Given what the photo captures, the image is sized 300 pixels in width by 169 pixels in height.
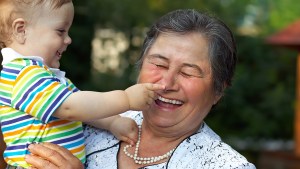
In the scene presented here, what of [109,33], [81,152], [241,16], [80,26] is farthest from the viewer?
[241,16]

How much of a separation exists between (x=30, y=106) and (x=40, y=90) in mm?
72

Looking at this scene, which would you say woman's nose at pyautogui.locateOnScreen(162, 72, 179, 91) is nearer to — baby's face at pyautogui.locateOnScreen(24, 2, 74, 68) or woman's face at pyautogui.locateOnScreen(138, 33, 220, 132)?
woman's face at pyautogui.locateOnScreen(138, 33, 220, 132)

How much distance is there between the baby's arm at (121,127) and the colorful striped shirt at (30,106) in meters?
0.28

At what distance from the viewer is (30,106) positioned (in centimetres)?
Answer: 228

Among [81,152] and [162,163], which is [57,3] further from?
[162,163]

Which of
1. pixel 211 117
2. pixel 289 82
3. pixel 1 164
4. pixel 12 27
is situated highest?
pixel 12 27

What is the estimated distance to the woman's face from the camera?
2682 millimetres

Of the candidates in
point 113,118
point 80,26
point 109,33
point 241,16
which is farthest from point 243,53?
point 113,118

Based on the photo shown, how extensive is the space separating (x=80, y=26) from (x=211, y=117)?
11.0ft

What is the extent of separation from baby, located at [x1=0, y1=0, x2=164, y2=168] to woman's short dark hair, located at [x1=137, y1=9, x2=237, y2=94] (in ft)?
1.24

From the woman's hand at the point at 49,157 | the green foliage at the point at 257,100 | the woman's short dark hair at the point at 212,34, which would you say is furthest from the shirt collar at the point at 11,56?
the green foliage at the point at 257,100

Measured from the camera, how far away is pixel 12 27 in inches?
93.2

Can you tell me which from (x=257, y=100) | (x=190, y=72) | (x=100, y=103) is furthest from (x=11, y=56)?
(x=257, y=100)

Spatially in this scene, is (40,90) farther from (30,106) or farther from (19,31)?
(19,31)
